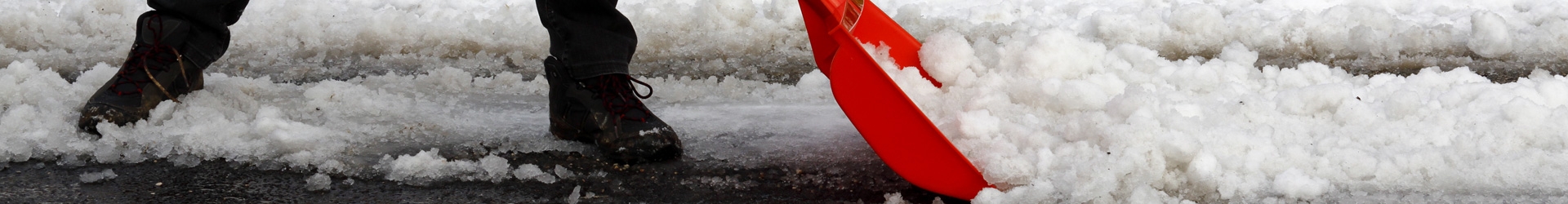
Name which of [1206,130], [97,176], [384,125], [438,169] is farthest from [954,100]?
[97,176]

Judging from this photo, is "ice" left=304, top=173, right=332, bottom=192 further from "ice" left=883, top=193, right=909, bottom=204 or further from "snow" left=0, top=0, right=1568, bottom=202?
"ice" left=883, top=193, right=909, bottom=204

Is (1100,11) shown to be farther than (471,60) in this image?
Yes

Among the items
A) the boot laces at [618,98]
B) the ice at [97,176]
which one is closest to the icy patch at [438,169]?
the boot laces at [618,98]

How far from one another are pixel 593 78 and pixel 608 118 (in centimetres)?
11

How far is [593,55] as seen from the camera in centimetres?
212

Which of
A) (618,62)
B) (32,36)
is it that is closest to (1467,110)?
(618,62)

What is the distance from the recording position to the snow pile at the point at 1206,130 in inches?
61.3

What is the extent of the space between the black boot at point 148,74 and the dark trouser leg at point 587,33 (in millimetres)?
731

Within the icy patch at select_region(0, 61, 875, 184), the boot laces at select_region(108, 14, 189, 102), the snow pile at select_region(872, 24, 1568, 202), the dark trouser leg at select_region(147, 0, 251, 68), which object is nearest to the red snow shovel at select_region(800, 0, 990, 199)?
the snow pile at select_region(872, 24, 1568, 202)

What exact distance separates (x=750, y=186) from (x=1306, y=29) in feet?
7.91

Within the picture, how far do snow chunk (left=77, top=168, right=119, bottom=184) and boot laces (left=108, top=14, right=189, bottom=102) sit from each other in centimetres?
33

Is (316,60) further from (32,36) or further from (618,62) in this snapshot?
(618,62)

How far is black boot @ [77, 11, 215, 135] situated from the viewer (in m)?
2.09

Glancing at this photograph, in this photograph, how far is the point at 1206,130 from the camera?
165 cm
